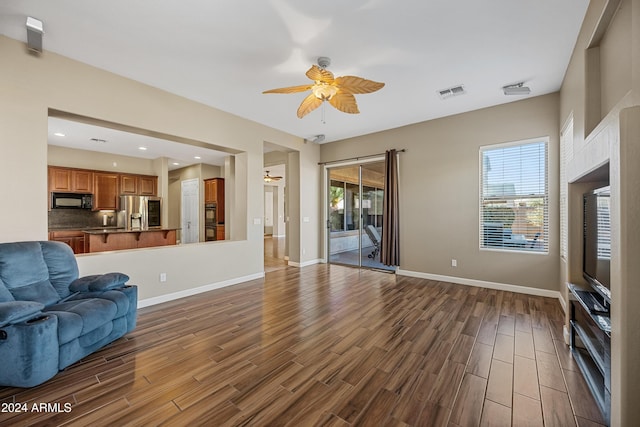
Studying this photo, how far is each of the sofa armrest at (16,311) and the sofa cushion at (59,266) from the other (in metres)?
0.73

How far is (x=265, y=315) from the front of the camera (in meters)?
3.23

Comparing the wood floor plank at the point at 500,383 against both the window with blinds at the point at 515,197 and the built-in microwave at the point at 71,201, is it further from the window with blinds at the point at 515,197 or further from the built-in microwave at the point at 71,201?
the built-in microwave at the point at 71,201

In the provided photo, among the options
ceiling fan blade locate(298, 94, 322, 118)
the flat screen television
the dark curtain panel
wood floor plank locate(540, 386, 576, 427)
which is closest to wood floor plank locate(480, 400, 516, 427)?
wood floor plank locate(540, 386, 576, 427)

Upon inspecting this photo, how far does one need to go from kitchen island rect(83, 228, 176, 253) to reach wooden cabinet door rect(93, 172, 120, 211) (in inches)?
80.4

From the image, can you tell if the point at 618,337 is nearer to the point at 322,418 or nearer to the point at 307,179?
the point at 322,418

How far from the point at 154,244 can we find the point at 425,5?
5.99 meters

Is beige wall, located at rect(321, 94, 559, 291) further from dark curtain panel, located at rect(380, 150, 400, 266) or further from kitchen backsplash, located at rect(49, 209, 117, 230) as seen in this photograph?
kitchen backsplash, located at rect(49, 209, 117, 230)

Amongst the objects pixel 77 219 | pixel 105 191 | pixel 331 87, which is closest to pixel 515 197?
pixel 331 87

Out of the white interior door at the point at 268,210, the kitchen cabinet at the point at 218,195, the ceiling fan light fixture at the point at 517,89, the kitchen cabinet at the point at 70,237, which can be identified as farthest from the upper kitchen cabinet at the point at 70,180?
the ceiling fan light fixture at the point at 517,89

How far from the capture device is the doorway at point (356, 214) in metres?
5.84

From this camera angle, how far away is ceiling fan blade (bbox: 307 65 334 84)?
252cm

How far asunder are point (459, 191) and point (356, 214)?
2251mm

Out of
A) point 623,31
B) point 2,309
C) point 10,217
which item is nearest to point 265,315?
point 2,309

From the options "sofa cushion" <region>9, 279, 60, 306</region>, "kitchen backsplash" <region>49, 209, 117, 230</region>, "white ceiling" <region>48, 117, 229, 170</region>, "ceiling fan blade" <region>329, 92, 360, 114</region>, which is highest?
"white ceiling" <region>48, 117, 229, 170</region>
